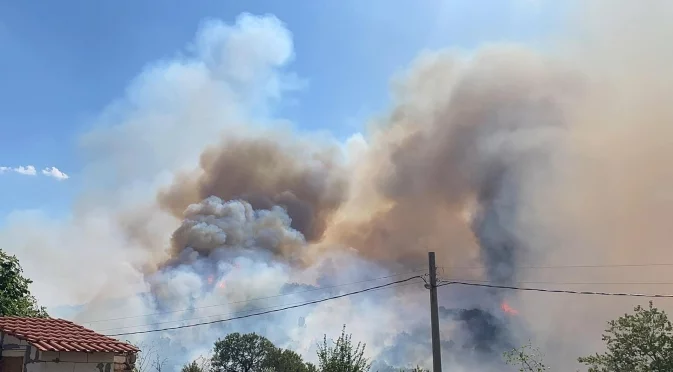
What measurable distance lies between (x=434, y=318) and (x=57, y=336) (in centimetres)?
1071

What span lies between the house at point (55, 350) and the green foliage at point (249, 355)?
5023 cm

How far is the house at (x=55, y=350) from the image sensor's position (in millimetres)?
11531

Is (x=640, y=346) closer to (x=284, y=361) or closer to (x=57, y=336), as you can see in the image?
(x=57, y=336)

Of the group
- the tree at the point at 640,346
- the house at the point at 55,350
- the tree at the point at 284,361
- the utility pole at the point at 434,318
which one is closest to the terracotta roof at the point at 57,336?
the house at the point at 55,350

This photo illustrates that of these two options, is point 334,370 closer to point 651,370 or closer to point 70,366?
point 70,366

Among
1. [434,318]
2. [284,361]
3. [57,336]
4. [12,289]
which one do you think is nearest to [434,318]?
[434,318]

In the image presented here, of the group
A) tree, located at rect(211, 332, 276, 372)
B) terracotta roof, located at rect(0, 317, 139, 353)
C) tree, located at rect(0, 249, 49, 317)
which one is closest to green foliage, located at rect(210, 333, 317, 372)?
tree, located at rect(211, 332, 276, 372)

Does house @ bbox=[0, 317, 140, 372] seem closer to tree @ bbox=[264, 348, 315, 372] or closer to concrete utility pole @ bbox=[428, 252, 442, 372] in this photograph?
concrete utility pole @ bbox=[428, 252, 442, 372]

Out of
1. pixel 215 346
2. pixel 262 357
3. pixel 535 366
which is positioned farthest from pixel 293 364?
pixel 535 366

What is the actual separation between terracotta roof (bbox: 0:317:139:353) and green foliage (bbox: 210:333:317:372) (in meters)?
49.7

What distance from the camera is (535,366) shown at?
27203mm

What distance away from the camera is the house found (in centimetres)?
1153

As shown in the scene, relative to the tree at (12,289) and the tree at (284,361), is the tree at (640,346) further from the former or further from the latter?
the tree at (284,361)

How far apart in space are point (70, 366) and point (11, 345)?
146 cm
